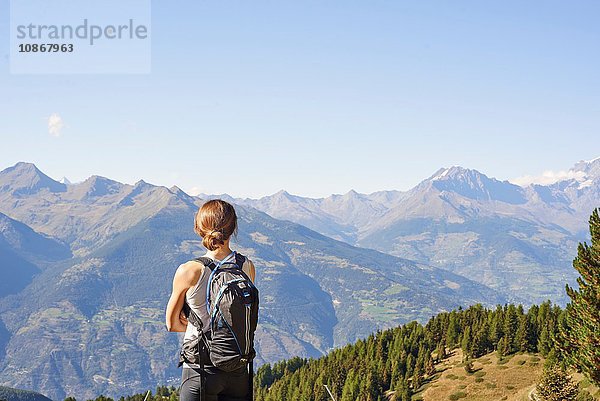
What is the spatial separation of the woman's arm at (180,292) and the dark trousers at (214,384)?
63cm

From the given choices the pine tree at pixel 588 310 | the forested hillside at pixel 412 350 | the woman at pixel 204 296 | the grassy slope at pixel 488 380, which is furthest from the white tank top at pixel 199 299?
the forested hillside at pixel 412 350

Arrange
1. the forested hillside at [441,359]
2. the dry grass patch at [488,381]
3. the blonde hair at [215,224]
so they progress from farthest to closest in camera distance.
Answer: the forested hillside at [441,359], the dry grass patch at [488,381], the blonde hair at [215,224]

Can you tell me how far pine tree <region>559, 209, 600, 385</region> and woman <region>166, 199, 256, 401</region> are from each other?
38.3m

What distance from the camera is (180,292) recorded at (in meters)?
7.39

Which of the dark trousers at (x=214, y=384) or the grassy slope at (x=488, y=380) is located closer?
the dark trousers at (x=214, y=384)

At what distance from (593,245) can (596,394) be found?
15.1 m

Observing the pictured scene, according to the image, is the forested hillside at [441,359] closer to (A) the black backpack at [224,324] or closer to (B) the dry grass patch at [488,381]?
(B) the dry grass patch at [488,381]

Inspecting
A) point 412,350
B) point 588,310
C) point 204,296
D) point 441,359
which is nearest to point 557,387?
point 588,310

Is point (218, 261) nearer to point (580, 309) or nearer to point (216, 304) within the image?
point (216, 304)

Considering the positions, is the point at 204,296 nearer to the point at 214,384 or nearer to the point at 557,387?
the point at 214,384

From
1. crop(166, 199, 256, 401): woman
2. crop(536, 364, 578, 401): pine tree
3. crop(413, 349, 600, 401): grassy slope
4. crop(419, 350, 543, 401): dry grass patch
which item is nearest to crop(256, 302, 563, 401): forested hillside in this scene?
crop(413, 349, 600, 401): grassy slope

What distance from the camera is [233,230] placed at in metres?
7.95

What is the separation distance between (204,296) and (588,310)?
130ft

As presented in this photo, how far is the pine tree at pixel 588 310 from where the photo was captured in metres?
38.5
